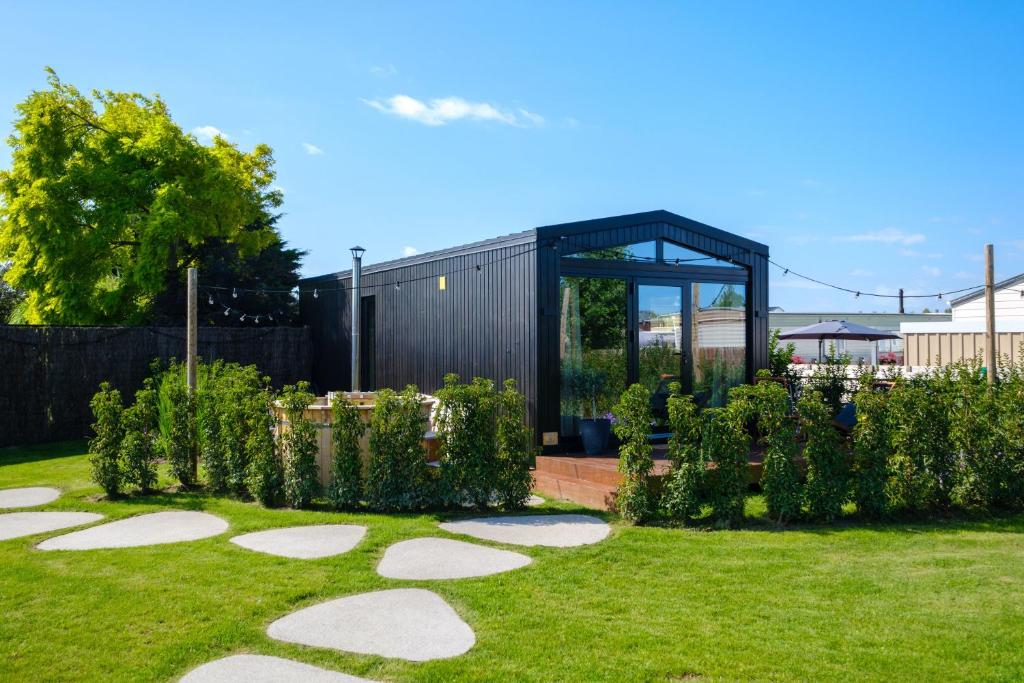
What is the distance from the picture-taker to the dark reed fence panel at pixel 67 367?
10.1m

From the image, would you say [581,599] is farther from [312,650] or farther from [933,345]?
[933,345]

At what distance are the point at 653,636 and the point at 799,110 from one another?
8.30 m

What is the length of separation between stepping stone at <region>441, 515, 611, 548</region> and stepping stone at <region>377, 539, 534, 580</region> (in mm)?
289

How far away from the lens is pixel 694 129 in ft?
31.7

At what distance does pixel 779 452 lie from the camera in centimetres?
512

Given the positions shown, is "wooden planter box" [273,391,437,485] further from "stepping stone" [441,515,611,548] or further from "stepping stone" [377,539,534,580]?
"stepping stone" [377,539,534,580]

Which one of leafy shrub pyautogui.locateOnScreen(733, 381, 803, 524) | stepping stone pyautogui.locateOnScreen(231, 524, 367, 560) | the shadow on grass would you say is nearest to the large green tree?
the shadow on grass

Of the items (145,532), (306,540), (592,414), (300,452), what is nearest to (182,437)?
(300,452)

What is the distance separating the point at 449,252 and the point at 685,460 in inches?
188

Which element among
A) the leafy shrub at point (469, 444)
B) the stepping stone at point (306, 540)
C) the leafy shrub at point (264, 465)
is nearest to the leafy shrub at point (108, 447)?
the leafy shrub at point (264, 465)

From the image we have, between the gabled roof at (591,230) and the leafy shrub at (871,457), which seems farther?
the gabled roof at (591,230)

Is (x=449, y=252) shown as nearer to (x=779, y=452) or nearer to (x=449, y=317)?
(x=449, y=317)

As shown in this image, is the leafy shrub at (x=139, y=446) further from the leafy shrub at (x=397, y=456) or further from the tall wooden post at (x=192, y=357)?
the leafy shrub at (x=397, y=456)

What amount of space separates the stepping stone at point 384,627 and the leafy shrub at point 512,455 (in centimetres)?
196
